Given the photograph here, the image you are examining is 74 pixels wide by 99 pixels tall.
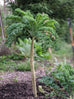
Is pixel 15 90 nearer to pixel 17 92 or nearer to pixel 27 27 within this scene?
pixel 17 92

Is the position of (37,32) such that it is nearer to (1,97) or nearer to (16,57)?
(1,97)

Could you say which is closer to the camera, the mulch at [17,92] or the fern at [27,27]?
the fern at [27,27]

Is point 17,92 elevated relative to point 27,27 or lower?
lower

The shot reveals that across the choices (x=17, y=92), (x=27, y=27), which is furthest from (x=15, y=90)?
(x=27, y=27)

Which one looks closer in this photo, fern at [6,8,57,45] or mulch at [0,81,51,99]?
fern at [6,8,57,45]

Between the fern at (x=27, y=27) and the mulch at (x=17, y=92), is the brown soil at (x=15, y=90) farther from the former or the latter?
the fern at (x=27, y=27)

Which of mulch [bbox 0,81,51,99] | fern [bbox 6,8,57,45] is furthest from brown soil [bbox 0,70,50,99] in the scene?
fern [bbox 6,8,57,45]

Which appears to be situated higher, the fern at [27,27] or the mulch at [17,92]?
the fern at [27,27]

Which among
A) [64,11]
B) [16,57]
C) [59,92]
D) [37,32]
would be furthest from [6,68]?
[64,11]

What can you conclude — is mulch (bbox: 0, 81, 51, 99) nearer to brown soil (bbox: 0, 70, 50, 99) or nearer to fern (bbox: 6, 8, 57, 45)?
brown soil (bbox: 0, 70, 50, 99)

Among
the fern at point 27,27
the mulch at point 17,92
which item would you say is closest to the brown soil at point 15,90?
the mulch at point 17,92

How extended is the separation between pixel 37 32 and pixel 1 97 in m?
1.64

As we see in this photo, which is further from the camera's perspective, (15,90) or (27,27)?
(15,90)

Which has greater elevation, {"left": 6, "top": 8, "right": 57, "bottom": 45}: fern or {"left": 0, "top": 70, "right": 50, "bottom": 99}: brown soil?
{"left": 6, "top": 8, "right": 57, "bottom": 45}: fern
